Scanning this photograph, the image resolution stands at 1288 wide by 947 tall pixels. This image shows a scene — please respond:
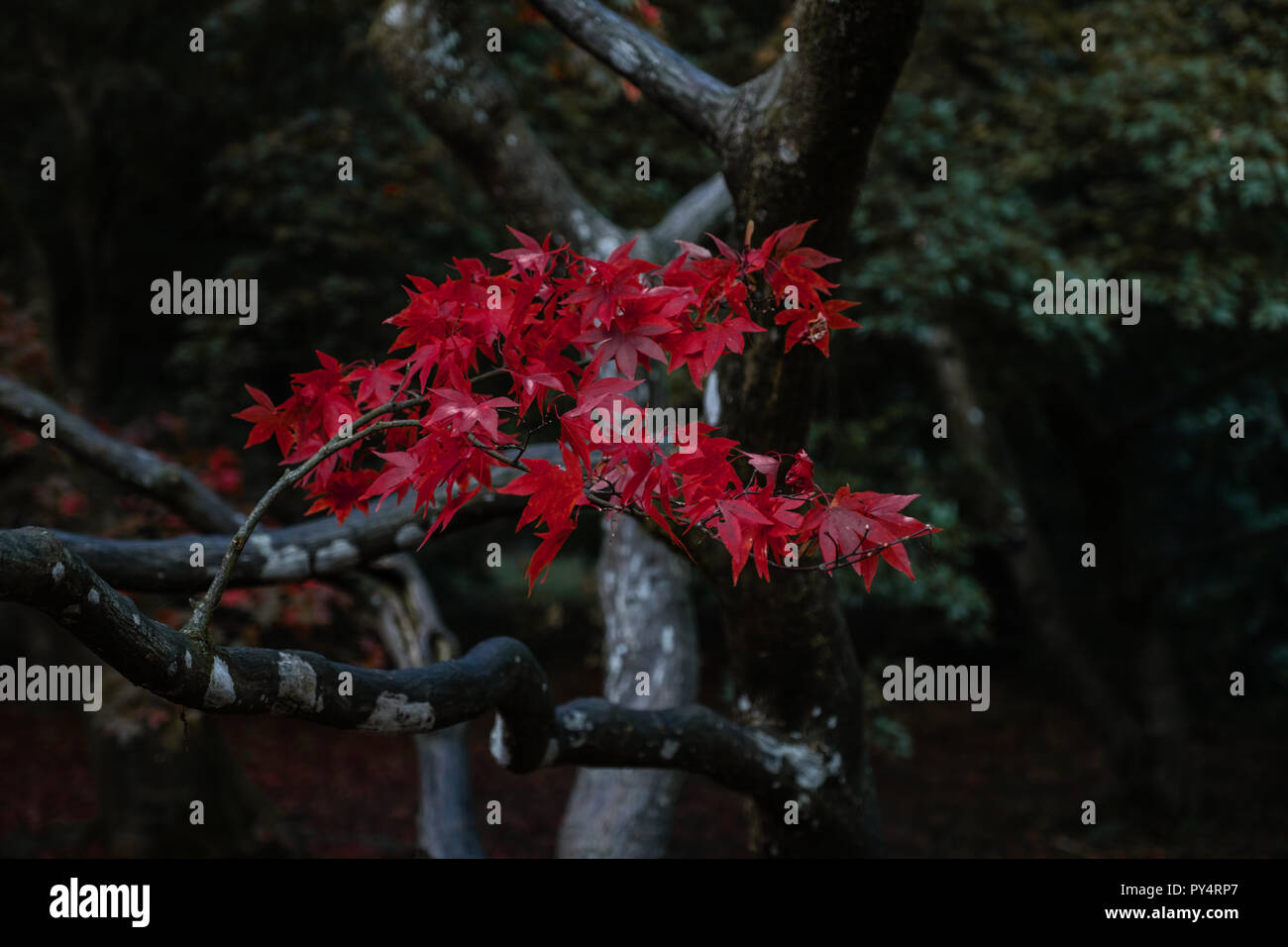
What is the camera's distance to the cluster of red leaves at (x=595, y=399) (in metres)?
1.46

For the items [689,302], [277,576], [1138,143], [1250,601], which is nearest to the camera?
[689,302]

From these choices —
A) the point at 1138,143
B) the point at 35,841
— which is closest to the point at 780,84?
the point at 1138,143

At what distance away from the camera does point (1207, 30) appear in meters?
5.51

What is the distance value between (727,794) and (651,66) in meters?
6.25

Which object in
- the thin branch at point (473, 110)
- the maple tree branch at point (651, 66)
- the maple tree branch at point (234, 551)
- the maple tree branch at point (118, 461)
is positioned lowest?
the maple tree branch at point (234, 551)

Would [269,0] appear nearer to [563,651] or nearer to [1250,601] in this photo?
[563,651]

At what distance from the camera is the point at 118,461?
3074 mm

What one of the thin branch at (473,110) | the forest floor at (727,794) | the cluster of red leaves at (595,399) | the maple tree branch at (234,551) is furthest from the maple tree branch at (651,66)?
the forest floor at (727,794)

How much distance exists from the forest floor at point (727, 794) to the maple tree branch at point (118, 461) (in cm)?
359

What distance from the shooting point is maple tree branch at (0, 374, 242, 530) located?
3.06m

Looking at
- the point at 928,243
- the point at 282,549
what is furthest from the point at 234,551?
the point at 928,243

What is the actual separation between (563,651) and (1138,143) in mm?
7142

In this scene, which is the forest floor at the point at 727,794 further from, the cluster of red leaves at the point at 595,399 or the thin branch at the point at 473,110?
the cluster of red leaves at the point at 595,399

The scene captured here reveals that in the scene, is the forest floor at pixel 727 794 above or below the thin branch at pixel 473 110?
below
